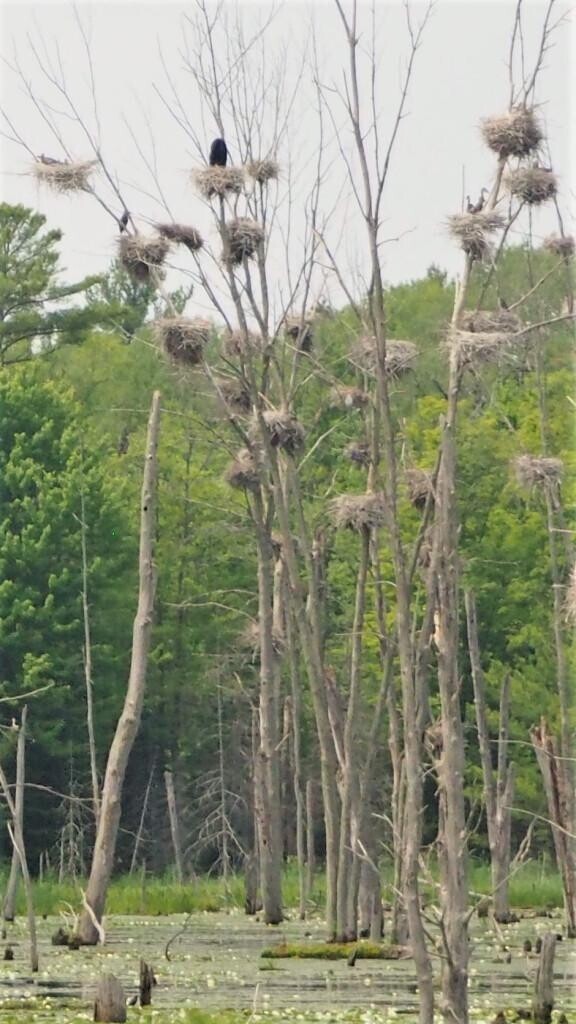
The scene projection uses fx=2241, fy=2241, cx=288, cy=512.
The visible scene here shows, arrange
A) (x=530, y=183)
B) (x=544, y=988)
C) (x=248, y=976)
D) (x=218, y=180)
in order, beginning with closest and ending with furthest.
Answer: (x=544, y=988) < (x=530, y=183) < (x=248, y=976) < (x=218, y=180)

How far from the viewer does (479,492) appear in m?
40.1

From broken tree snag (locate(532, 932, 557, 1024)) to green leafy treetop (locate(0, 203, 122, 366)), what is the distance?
91.4ft

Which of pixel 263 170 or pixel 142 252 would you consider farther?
pixel 263 170

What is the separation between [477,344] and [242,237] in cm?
788

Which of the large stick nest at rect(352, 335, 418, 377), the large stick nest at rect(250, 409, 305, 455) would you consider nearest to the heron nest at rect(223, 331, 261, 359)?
the large stick nest at rect(250, 409, 305, 455)

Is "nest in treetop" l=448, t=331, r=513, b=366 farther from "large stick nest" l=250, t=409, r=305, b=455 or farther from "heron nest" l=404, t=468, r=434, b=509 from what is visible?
"large stick nest" l=250, t=409, r=305, b=455

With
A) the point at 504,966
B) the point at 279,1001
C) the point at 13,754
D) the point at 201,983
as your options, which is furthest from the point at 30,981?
the point at 13,754

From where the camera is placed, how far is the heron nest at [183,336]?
21.1 m

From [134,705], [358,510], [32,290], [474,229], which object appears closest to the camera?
[474,229]

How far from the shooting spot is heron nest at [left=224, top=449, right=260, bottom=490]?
24906 millimetres

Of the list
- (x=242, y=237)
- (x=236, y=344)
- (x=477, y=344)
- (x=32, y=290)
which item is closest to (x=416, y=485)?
(x=242, y=237)

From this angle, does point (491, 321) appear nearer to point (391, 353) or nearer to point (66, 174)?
point (391, 353)

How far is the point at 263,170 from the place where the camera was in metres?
22.0

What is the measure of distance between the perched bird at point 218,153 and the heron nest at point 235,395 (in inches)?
130
